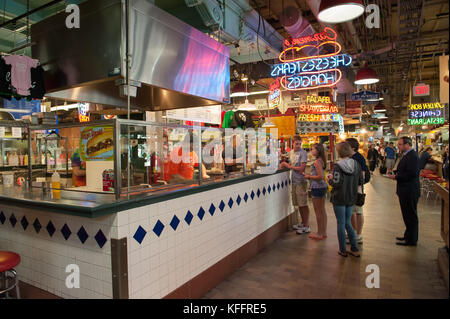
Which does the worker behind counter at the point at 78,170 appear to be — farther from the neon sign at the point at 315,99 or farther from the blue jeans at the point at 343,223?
the neon sign at the point at 315,99

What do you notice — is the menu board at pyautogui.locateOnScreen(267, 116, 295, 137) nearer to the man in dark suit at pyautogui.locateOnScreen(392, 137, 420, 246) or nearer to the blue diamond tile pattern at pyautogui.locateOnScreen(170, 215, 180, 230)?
the man in dark suit at pyautogui.locateOnScreen(392, 137, 420, 246)

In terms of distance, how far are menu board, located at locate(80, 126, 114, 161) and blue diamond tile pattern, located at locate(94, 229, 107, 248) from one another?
1066 millimetres

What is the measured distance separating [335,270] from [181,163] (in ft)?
8.80

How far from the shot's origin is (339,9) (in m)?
3.85

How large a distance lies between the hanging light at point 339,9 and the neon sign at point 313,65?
5.65ft

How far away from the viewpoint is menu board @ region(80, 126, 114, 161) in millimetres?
3270

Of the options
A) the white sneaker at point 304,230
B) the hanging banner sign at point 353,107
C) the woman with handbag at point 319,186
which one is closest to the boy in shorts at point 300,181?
the white sneaker at point 304,230

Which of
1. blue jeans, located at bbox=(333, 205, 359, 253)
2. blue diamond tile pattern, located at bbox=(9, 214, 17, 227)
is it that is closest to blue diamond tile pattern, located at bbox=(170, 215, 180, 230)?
blue diamond tile pattern, located at bbox=(9, 214, 17, 227)

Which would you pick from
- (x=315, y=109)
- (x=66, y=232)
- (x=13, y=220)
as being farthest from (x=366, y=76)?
(x=13, y=220)

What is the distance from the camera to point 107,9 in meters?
2.68

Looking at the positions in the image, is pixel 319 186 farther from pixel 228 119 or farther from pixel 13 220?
pixel 13 220

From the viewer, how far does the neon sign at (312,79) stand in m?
5.89

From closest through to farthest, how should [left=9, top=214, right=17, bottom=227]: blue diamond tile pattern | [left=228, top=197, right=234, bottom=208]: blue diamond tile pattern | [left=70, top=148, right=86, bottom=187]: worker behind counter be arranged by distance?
[left=9, top=214, right=17, bottom=227]: blue diamond tile pattern, [left=70, top=148, right=86, bottom=187]: worker behind counter, [left=228, top=197, right=234, bottom=208]: blue diamond tile pattern
